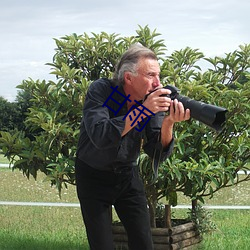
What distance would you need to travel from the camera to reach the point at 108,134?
3.13 meters

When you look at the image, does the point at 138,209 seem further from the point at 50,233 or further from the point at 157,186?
the point at 50,233

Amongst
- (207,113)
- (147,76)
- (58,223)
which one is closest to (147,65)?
(147,76)

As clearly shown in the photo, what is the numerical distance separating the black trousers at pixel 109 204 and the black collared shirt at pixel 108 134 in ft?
0.22

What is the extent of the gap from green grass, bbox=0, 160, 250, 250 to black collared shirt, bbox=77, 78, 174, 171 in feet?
9.06

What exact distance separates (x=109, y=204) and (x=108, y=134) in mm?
624

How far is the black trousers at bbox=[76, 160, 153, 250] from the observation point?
3.51 m

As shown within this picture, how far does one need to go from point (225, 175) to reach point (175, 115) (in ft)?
7.71

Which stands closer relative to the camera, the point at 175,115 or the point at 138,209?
the point at 175,115

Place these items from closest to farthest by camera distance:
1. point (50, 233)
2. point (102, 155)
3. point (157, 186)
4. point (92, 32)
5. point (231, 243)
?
point (102, 155) → point (157, 186) → point (92, 32) → point (231, 243) → point (50, 233)

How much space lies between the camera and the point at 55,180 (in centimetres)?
521

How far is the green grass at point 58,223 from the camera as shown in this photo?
6270 millimetres

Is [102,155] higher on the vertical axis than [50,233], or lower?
higher

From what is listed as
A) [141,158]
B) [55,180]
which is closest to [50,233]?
[55,180]

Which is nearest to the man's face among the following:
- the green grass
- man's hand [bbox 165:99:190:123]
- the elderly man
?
the elderly man
